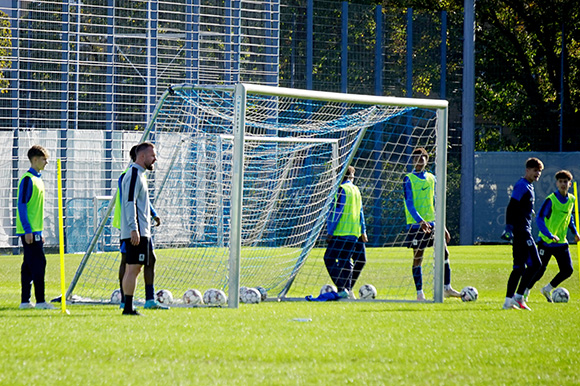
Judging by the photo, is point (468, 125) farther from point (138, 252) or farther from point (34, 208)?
point (138, 252)

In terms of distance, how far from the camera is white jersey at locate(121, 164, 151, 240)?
8.96 meters

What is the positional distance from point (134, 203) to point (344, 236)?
3.78 metres

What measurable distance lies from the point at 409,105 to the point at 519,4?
1993 cm

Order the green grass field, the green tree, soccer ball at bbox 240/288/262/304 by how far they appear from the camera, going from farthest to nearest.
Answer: the green tree
soccer ball at bbox 240/288/262/304
the green grass field

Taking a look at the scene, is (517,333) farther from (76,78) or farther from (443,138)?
(76,78)

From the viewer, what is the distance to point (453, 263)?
62.3 feet

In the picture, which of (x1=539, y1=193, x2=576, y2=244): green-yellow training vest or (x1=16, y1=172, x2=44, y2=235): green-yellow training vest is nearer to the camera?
(x1=16, y1=172, x2=44, y2=235): green-yellow training vest

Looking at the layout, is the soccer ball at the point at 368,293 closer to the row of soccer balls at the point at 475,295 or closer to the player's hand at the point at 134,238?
the row of soccer balls at the point at 475,295

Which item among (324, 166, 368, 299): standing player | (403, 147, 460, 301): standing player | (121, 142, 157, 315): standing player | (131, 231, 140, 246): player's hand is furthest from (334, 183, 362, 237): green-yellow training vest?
(131, 231, 140, 246): player's hand

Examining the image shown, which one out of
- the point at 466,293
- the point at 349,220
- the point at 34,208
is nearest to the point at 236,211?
the point at 34,208

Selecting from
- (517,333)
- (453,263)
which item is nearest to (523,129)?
(453,263)

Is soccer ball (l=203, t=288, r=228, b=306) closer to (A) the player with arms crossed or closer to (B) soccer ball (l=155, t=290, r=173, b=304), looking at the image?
(B) soccer ball (l=155, t=290, r=173, b=304)

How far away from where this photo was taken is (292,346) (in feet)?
22.7

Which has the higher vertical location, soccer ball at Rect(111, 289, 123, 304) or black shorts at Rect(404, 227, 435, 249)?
black shorts at Rect(404, 227, 435, 249)
